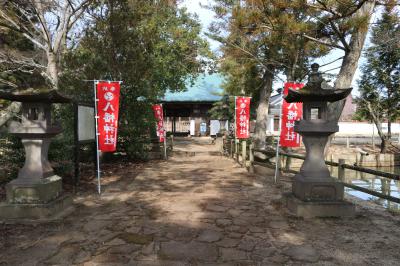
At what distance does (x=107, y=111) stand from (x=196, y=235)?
14.3ft

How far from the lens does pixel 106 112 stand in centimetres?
811

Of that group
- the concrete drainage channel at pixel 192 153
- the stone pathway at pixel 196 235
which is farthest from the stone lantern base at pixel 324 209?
the concrete drainage channel at pixel 192 153

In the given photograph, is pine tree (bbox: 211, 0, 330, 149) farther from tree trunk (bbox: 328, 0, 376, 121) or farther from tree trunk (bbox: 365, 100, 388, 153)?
tree trunk (bbox: 365, 100, 388, 153)

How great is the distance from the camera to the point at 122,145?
44.8 ft

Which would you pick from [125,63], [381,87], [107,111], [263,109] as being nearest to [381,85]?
[381,87]

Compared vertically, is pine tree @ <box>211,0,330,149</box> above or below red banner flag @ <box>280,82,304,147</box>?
above

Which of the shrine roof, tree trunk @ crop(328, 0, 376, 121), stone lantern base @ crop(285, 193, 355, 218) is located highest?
the shrine roof

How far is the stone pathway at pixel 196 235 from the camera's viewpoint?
13.6ft

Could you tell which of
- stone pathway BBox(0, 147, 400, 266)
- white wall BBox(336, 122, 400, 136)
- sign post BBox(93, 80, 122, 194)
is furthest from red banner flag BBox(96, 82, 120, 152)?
white wall BBox(336, 122, 400, 136)

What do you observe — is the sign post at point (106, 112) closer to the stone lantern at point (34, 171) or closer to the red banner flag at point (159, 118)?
the stone lantern at point (34, 171)

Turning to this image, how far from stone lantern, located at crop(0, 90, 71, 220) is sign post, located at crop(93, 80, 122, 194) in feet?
5.67

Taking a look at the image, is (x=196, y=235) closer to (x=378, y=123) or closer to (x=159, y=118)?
(x=159, y=118)

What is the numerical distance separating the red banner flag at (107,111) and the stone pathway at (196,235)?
138 cm

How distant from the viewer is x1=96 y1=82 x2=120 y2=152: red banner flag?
795 centimetres
